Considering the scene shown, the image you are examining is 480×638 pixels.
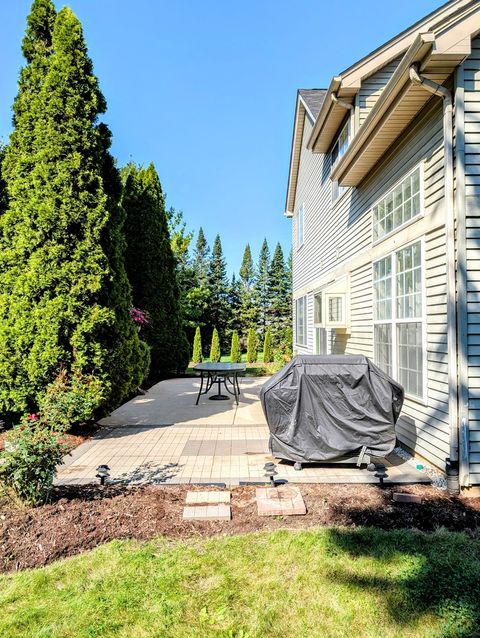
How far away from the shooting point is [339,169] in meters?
6.27

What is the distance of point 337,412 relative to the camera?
4.32 m

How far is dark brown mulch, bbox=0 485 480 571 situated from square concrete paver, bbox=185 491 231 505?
0.07 m

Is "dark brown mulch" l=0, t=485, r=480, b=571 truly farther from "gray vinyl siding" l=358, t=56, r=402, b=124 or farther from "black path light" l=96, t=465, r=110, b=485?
"gray vinyl siding" l=358, t=56, r=402, b=124

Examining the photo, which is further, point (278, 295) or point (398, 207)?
point (278, 295)

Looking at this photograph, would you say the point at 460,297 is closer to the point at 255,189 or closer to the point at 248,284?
the point at 255,189

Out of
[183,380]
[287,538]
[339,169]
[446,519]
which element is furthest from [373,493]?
[183,380]

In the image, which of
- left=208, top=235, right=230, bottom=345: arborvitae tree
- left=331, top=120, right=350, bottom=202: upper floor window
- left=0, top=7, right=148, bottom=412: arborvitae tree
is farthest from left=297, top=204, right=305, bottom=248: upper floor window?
left=208, top=235, right=230, bottom=345: arborvitae tree

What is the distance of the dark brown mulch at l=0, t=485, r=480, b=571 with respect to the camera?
2.76 metres

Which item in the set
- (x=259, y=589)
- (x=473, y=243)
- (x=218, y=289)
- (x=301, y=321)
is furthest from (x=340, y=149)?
(x=218, y=289)

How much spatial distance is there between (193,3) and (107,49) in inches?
86.6

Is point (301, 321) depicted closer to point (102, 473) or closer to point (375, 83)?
point (375, 83)

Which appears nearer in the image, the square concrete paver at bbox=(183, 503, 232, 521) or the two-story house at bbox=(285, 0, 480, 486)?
the square concrete paver at bbox=(183, 503, 232, 521)

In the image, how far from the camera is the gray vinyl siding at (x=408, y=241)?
→ 3969mm

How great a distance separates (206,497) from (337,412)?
1735mm
